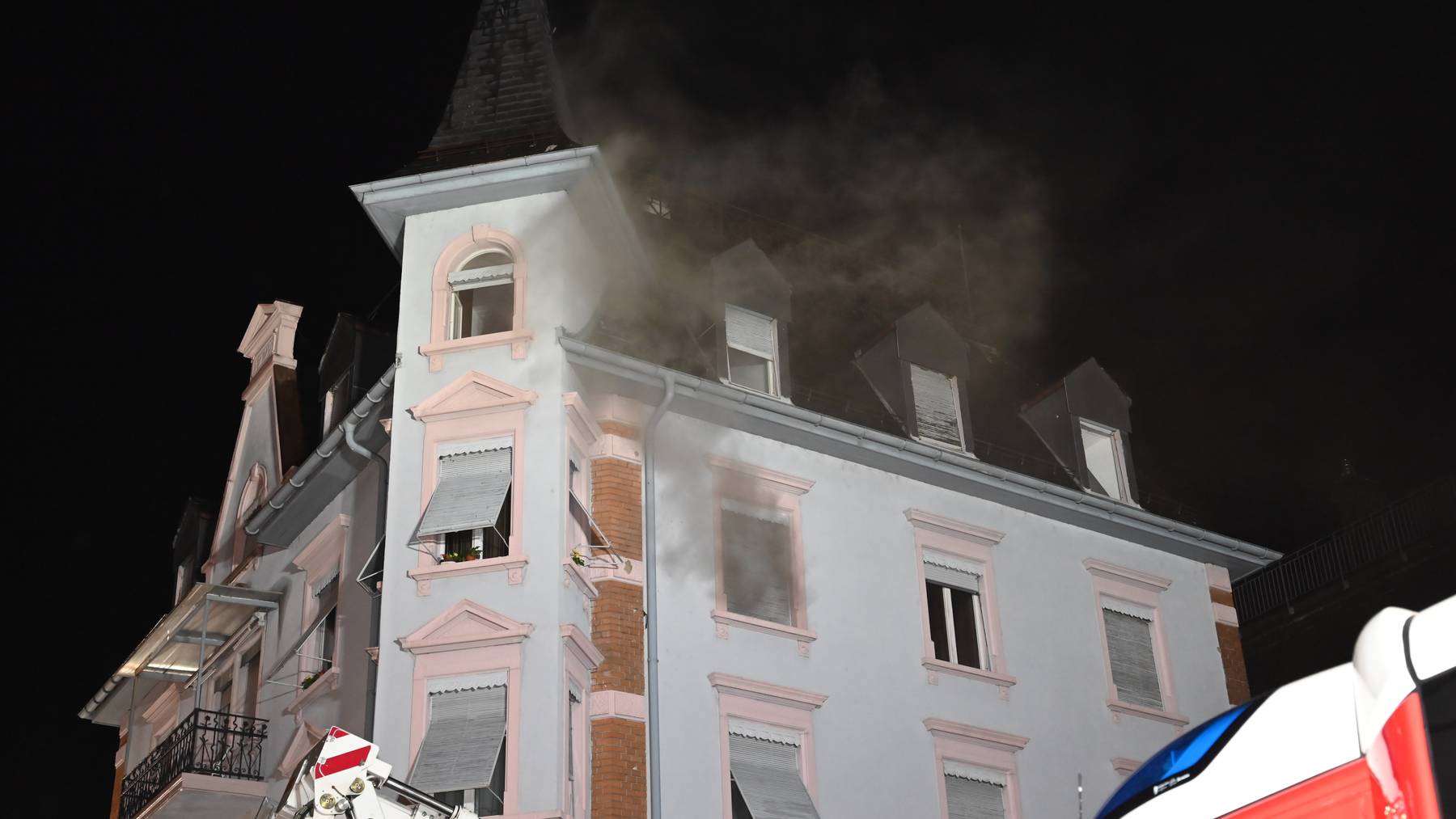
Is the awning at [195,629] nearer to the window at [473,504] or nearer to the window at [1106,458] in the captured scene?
the window at [473,504]

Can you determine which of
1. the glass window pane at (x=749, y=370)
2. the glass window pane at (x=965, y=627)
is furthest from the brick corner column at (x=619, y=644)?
the glass window pane at (x=965, y=627)

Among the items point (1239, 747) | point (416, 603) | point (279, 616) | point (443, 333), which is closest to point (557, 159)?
point (443, 333)

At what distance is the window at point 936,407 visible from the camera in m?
20.3

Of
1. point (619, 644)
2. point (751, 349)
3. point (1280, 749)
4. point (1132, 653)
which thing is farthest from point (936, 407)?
point (1280, 749)

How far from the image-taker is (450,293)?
17.7 metres

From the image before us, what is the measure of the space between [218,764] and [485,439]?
20.2 ft

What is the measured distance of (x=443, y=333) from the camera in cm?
1734

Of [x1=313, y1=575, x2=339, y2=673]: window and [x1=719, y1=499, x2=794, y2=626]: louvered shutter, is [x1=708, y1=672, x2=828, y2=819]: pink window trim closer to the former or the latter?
[x1=719, y1=499, x2=794, y2=626]: louvered shutter

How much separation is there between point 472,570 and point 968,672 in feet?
21.7

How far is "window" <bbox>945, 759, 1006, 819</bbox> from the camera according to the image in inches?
706

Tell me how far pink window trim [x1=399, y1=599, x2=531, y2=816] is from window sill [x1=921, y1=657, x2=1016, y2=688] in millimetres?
5619

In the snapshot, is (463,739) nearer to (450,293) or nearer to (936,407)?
(450,293)

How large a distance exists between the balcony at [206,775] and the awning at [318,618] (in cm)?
77

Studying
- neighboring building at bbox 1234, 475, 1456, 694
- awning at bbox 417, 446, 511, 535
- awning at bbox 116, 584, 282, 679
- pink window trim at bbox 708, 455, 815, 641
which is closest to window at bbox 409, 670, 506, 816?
awning at bbox 417, 446, 511, 535
